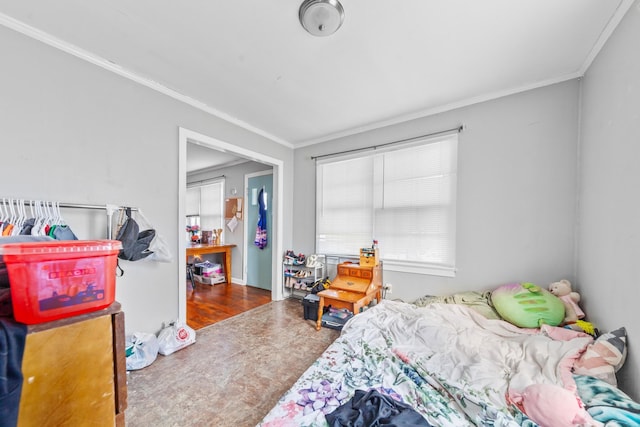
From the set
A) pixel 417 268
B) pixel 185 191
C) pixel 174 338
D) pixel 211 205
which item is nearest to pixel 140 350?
pixel 174 338

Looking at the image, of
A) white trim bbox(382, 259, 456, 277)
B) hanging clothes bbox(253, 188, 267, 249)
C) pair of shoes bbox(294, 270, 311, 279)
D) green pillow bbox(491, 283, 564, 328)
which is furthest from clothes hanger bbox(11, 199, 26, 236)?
green pillow bbox(491, 283, 564, 328)

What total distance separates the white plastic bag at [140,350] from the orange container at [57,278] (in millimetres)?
1522

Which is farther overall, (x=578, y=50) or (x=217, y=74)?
(x=217, y=74)

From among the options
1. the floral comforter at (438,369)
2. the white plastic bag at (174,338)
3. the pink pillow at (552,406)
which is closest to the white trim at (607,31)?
the floral comforter at (438,369)

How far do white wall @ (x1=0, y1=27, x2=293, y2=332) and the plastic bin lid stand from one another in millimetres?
1334

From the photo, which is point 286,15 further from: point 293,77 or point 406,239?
point 406,239

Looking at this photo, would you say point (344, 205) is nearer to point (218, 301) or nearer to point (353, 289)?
point (353, 289)

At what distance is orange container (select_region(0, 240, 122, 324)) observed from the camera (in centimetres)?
66

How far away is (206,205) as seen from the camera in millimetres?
5082

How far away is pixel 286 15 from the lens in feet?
4.71

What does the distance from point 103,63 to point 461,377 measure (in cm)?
338

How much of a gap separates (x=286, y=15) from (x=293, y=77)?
62 cm

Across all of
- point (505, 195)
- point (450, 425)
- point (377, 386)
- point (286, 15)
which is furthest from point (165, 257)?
point (505, 195)

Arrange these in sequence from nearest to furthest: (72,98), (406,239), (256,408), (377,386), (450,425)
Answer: (450,425)
(377,386)
(256,408)
(72,98)
(406,239)
